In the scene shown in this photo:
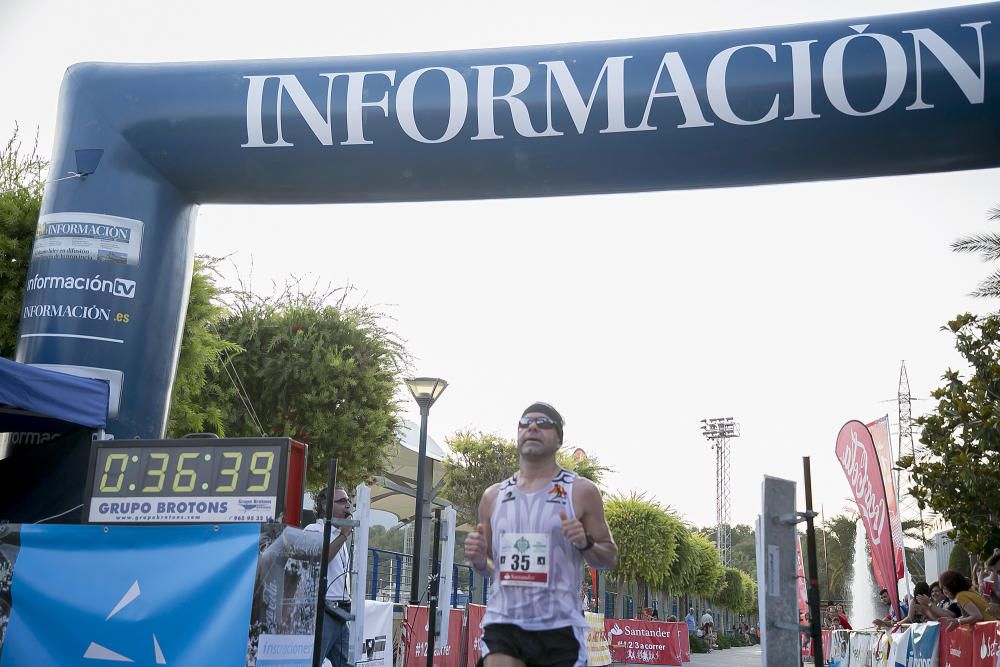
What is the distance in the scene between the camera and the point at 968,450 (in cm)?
1577

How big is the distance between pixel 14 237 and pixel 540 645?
22.8 feet

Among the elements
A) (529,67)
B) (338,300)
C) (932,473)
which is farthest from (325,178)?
(932,473)

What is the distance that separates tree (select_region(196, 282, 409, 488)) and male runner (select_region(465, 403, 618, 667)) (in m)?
9.40

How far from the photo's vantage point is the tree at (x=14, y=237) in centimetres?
855

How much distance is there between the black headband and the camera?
461 centimetres

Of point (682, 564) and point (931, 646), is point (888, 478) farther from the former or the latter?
point (682, 564)

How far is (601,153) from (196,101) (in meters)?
3.41

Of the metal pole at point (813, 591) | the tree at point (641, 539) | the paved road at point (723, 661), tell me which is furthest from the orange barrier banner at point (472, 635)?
the tree at point (641, 539)

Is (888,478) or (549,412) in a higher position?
(888,478)

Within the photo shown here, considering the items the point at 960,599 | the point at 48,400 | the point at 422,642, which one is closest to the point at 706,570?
the point at 422,642

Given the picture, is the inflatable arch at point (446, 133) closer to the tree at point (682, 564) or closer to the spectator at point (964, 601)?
the spectator at point (964, 601)

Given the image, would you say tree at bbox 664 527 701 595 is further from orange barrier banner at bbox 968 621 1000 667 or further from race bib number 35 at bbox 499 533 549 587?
race bib number 35 at bbox 499 533 549 587

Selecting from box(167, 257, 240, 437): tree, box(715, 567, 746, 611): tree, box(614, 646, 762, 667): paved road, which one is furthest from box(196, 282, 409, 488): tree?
box(715, 567, 746, 611): tree

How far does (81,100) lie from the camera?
316 inches
